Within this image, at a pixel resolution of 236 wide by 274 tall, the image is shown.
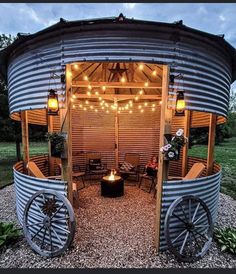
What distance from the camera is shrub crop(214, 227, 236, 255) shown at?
3.38 m

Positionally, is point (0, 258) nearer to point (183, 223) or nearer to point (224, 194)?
point (183, 223)

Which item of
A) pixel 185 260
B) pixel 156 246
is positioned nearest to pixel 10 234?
pixel 156 246

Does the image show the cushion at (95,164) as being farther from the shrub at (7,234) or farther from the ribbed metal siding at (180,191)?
the ribbed metal siding at (180,191)

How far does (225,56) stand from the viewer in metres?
4.08

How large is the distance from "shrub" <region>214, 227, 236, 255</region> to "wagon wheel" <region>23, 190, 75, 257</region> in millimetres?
2656

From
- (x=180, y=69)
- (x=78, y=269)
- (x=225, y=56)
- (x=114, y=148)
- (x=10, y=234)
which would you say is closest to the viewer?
(x=78, y=269)

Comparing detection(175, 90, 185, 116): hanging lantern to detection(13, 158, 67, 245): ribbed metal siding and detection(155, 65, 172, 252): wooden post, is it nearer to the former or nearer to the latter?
detection(155, 65, 172, 252): wooden post

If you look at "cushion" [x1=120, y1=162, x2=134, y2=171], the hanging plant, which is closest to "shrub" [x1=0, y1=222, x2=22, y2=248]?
the hanging plant

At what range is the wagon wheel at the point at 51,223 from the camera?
10.5 ft

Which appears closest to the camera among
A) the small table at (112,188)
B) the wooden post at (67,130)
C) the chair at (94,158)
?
the wooden post at (67,130)

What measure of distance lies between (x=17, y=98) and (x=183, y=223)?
13.5 ft

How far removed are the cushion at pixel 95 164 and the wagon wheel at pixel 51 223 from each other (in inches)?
164

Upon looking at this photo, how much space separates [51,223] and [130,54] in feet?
10.4

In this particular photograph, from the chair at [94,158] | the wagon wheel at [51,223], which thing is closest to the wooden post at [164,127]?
the wagon wheel at [51,223]
